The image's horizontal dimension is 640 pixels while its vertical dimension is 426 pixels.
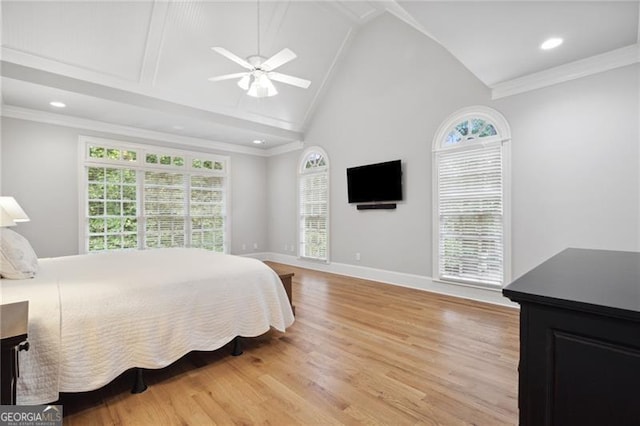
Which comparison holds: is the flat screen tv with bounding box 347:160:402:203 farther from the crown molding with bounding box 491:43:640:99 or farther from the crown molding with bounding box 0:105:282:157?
the crown molding with bounding box 0:105:282:157

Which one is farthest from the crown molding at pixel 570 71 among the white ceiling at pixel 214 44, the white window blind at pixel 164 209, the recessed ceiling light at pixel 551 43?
the white window blind at pixel 164 209

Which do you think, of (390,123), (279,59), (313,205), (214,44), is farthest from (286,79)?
(313,205)

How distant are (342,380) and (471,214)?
9.89 ft

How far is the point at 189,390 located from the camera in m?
2.04

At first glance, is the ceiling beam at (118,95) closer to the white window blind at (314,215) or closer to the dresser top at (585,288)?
the white window blind at (314,215)

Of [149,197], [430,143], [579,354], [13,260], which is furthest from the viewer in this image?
[149,197]

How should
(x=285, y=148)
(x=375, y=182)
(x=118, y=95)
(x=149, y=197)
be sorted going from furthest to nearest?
(x=285, y=148) < (x=149, y=197) < (x=375, y=182) < (x=118, y=95)

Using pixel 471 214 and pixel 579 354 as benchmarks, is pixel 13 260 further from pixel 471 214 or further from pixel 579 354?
pixel 471 214

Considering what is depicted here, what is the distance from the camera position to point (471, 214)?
417cm

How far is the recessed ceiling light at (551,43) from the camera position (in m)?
2.91

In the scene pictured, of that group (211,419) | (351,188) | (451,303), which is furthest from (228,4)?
(451,303)

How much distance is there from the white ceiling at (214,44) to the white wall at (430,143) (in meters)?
0.33

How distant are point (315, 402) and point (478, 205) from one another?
3.35 meters

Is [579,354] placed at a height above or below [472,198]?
below
